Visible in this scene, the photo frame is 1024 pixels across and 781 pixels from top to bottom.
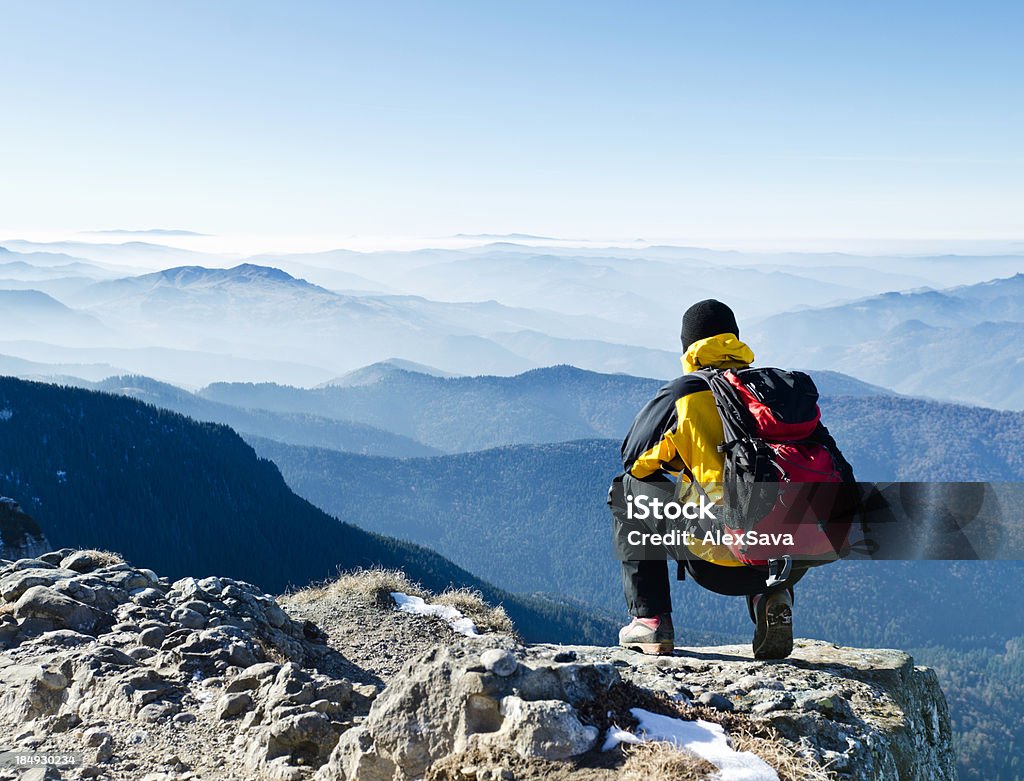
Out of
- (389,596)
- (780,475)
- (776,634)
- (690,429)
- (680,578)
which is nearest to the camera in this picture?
(780,475)

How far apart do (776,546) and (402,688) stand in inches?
126

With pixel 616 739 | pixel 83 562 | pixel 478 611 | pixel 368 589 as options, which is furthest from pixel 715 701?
pixel 83 562

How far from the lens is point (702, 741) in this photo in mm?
5414

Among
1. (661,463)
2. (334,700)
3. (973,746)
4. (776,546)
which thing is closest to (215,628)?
(334,700)

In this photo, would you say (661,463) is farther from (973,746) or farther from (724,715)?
(973,746)

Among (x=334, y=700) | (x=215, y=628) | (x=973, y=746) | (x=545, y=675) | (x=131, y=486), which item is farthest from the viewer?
(x=973, y=746)

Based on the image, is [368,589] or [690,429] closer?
[690,429]

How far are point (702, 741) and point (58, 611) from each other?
31.9 ft

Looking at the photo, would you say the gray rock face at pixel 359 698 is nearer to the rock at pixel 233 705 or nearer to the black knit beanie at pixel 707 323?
the rock at pixel 233 705

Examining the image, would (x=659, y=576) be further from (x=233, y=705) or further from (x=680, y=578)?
(x=233, y=705)

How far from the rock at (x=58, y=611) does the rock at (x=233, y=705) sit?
159 inches

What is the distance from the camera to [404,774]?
5.48 metres

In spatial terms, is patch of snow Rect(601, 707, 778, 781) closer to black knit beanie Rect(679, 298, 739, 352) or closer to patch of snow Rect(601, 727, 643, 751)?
patch of snow Rect(601, 727, 643, 751)

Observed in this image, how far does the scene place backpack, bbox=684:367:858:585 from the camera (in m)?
→ 6.15
